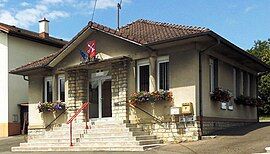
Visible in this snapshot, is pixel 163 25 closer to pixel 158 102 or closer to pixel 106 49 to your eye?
pixel 106 49

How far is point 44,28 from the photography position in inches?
1238

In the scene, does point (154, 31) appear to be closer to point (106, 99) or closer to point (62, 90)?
point (106, 99)

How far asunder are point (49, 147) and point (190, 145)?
5511 mm

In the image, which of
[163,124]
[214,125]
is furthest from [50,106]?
[214,125]

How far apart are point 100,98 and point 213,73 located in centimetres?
505

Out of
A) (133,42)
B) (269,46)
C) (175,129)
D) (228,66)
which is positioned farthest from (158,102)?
(269,46)

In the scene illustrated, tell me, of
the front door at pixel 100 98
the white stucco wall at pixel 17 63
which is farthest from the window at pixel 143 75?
the white stucco wall at pixel 17 63

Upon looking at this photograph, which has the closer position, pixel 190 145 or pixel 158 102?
pixel 190 145

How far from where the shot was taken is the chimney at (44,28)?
31.4 meters

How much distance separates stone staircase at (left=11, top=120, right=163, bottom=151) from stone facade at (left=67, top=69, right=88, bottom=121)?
49.5 inches

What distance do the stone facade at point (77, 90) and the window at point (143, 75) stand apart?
10.1 feet

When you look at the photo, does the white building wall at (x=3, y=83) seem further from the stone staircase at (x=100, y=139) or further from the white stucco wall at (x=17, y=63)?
the stone staircase at (x=100, y=139)

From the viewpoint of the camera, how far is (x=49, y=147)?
16828mm

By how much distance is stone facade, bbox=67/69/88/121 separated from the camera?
65.0 feet
